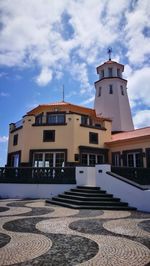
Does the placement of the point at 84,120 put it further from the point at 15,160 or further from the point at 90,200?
the point at 90,200

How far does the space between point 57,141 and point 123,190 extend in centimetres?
957

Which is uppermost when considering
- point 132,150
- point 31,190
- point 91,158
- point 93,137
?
point 93,137

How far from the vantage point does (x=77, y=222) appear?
787 cm

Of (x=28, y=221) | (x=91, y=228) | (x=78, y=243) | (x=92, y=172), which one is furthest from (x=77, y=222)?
(x=92, y=172)

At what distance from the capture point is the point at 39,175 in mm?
15898

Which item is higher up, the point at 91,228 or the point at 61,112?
the point at 61,112

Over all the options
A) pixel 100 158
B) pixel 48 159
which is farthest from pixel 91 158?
pixel 48 159

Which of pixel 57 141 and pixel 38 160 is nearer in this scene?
pixel 57 141

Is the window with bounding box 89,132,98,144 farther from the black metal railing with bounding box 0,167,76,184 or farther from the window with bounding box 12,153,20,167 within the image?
the window with bounding box 12,153,20,167

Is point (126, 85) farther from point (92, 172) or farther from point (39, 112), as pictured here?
point (92, 172)

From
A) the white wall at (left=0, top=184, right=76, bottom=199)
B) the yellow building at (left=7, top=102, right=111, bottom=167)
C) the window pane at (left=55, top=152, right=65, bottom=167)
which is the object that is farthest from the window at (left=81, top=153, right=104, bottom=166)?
the white wall at (left=0, top=184, right=76, bottom=199)

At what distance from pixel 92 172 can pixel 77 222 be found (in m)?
7.22

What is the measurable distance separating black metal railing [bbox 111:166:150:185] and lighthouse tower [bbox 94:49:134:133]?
13.3 m

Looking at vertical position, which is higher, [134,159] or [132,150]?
[132,150]
